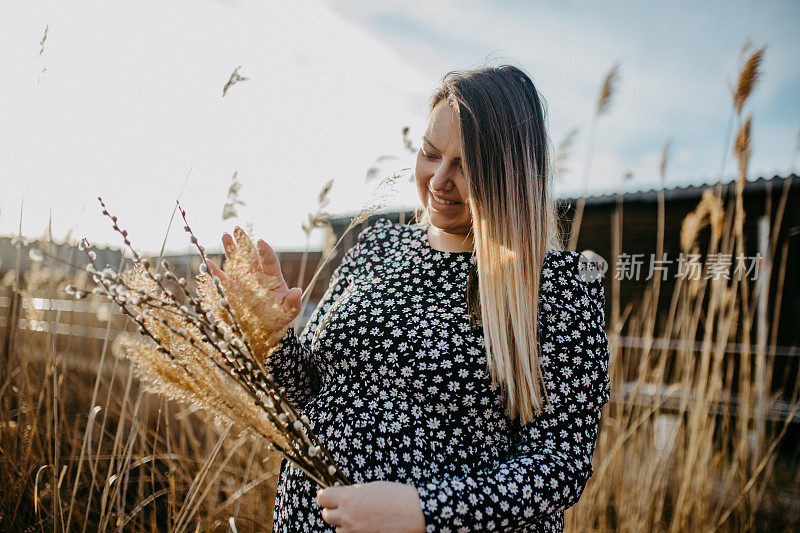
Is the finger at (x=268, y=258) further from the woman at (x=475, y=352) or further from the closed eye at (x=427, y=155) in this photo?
the closed eye at (x=427, y=155)

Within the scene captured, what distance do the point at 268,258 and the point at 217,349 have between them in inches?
11.7

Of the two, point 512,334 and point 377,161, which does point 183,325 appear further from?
point 377,161

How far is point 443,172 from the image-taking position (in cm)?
127

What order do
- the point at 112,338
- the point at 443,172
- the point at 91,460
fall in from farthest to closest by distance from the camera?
the point at 112,338, the point at 91,460, the point at 443,172

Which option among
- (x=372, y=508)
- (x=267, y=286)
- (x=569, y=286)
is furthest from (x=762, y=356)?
(x=267, y=286)

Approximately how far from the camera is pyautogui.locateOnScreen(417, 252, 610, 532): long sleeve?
883 millimetres

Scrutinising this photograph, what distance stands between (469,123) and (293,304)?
25.1 inches

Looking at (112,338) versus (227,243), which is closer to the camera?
(227,243)

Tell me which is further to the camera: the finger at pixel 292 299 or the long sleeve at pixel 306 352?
the long sleeve at pixel 306 352

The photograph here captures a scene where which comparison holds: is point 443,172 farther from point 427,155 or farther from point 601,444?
point 601,444

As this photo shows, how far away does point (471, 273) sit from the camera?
1.31 metres

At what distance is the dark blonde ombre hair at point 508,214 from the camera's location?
1103 mm

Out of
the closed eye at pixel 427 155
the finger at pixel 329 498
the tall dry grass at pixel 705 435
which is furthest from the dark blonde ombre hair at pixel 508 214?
the tall dry grass at pixel 705 435

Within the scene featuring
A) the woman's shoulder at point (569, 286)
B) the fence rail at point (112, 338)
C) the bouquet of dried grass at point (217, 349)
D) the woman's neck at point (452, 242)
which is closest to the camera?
the bouquet of dried grass at point (217, 349)
